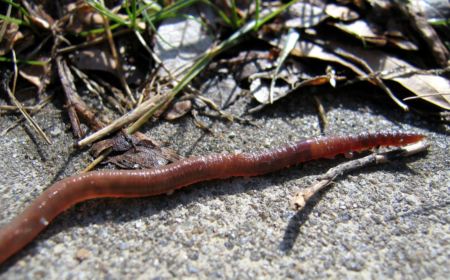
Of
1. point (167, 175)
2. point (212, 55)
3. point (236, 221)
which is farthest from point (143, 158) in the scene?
point (212, 55)

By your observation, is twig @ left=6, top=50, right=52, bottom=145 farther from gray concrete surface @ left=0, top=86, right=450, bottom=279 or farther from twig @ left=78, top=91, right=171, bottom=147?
twig @ left=78, top=91, right=171, bottom=147

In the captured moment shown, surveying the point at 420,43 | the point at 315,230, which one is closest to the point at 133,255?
the point at 315,230

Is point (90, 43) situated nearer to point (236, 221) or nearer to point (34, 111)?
point (34, 111)

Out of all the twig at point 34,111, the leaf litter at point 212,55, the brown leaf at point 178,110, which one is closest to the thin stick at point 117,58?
the leaf litter at point 212,55

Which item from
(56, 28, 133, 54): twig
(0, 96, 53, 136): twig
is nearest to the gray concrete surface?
(0, 96, 53, 136): twig

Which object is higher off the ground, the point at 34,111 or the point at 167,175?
the point at 34,111

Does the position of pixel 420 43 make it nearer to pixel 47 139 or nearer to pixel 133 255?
pixel 133 255
